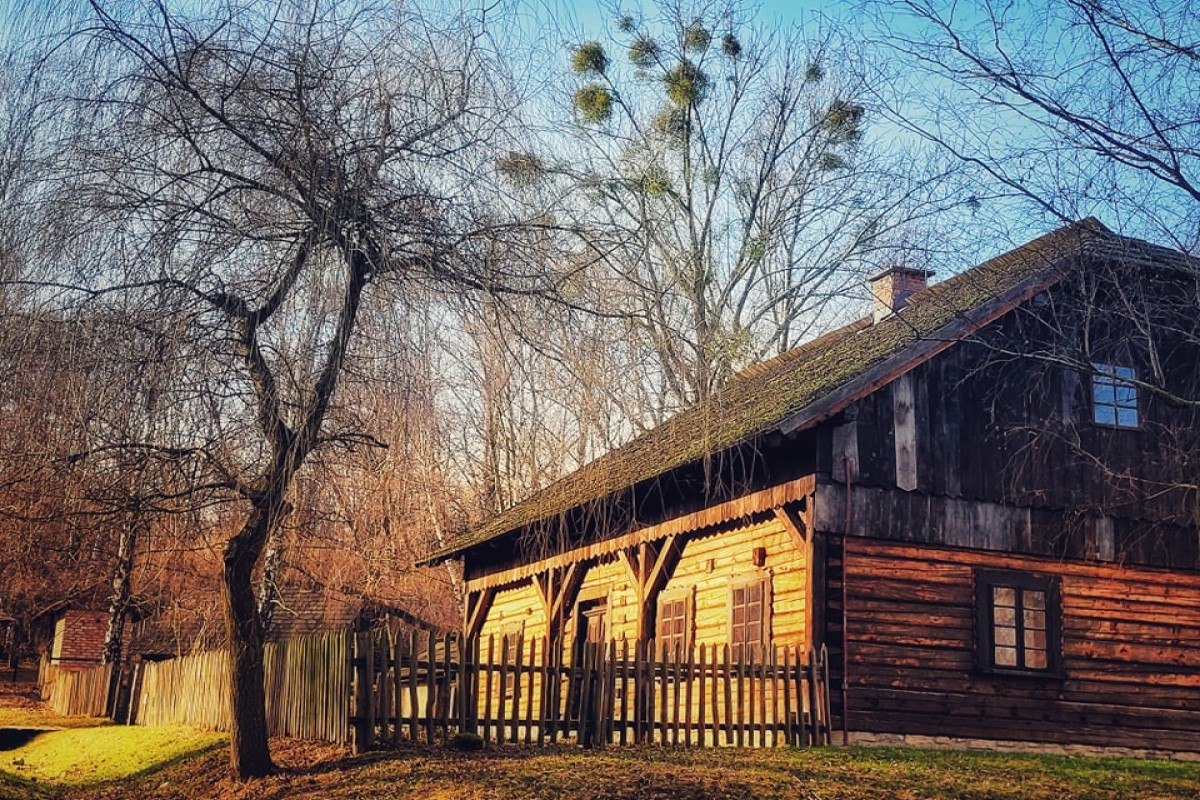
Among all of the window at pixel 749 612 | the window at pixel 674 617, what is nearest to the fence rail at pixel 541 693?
the window at pixel 749 612

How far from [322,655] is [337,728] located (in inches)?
37.5

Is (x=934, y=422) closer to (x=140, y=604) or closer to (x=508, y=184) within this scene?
(x=508, y=184)

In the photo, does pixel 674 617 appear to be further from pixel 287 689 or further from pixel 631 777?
pixel 631 777

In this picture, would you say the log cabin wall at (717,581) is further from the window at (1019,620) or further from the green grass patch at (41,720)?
the green grass patch at (41,720)

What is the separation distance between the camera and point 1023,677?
1753cm

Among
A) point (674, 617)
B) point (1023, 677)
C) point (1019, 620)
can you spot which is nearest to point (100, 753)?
point (674, 617)

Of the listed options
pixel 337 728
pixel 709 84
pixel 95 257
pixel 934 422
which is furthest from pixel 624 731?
pixel 709 84

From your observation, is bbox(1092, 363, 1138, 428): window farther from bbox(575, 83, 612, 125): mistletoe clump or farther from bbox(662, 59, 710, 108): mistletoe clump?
bbox(662, 59, 710, 108): mistletoe clump

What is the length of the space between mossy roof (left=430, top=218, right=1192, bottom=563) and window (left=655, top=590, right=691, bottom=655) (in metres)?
2.78

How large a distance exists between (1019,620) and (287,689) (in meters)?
9.74

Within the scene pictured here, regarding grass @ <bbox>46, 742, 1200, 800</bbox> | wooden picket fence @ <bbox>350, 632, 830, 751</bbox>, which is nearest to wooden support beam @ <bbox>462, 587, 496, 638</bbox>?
wooden picket fence @ <bbox>350, 632, 830, 751</bbox>

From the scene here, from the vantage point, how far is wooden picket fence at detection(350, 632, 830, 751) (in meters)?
14.5

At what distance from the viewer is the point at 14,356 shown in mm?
8641

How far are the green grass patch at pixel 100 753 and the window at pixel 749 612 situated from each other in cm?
717
